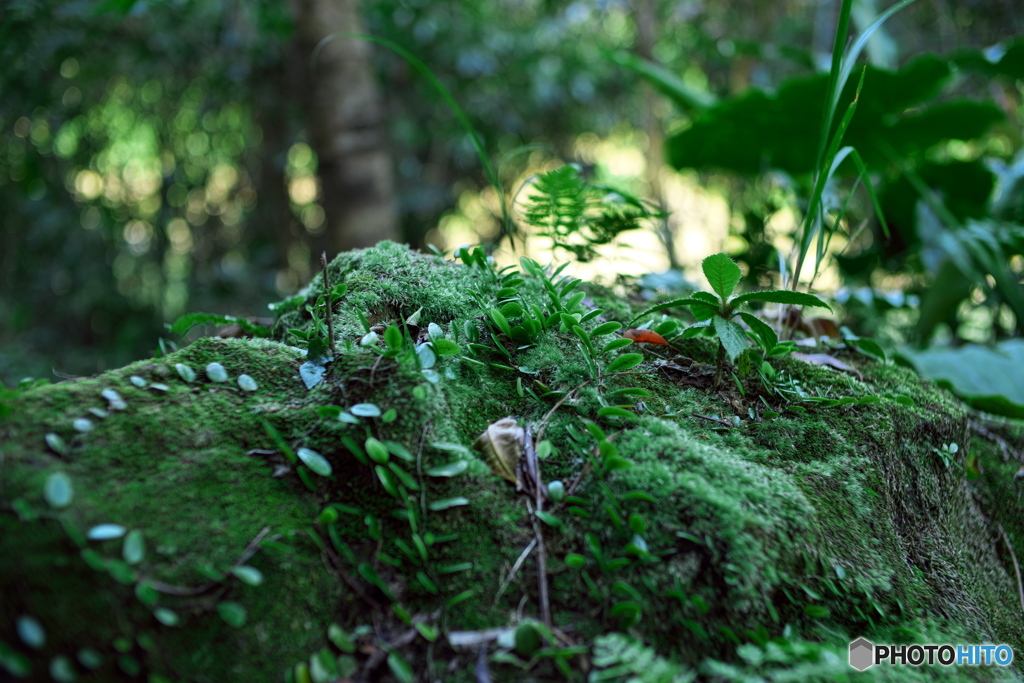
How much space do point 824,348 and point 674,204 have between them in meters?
6.85

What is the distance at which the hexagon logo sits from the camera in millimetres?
917

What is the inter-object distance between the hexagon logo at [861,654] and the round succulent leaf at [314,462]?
2.79 feet

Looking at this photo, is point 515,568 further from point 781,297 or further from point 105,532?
point 781,297

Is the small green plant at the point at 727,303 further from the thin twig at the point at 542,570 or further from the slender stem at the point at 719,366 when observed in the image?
the thin twig at the point at 542,570

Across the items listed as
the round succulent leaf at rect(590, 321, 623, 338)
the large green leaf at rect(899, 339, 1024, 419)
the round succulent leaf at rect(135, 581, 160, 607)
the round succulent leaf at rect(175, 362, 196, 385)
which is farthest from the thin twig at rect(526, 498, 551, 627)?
the large green leaf at rect(899, 339, 1024, 419)

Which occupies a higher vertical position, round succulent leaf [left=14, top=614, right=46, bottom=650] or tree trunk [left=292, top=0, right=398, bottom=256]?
tree trunk [left=292, top=0, right=398, bottom=256]

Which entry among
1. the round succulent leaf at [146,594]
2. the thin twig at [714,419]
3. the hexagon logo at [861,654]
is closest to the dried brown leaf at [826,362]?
the thin twig at [714,419]

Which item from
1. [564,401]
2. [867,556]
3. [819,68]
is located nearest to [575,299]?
[564,401]

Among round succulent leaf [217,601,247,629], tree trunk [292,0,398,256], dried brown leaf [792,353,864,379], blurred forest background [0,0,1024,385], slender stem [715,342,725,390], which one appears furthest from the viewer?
tree trunk [292,0,398,256]

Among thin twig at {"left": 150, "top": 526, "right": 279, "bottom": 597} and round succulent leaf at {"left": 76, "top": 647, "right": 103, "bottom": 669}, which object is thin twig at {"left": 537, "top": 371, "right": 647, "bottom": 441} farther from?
round succulent leaf at {"left": 76, "top": 647, "right": 103, "bottom": 669}

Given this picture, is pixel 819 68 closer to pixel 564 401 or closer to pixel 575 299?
pixel 575 299

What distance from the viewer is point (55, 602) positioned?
0.78m

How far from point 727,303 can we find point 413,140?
456 cm

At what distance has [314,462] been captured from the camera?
100cm
